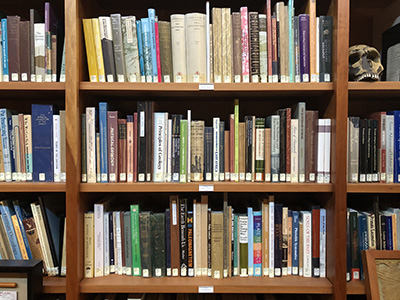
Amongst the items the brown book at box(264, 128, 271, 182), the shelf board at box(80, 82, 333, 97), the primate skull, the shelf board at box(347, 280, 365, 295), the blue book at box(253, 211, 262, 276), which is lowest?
the shelf board at box(347, 280, 365, 295)

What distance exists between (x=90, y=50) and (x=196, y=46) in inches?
→ 18.6

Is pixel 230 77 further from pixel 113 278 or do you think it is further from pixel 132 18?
pixel 113 278

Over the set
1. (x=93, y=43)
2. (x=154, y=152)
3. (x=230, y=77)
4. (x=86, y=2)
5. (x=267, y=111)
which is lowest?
(x=154, y=152)

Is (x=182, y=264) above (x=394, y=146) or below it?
below

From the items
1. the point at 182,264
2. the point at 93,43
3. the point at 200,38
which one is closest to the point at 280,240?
the point at 182,264

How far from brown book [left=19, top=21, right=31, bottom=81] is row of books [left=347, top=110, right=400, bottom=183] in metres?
1.45

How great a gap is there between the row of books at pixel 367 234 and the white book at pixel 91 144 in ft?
3.85

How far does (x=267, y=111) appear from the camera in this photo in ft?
5.50

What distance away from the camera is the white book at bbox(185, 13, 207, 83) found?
1321 mm

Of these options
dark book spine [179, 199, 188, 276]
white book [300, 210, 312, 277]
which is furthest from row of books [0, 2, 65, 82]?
white book [300, 210, 312, 277]

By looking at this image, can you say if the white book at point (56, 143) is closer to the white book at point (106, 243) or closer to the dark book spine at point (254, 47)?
the white book at point (106, 243)

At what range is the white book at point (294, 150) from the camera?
1349mm

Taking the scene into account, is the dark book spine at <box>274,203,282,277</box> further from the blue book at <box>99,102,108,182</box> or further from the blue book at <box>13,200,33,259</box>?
the blue book at <box>13,200,33,259</box>

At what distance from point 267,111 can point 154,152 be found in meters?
0.70
